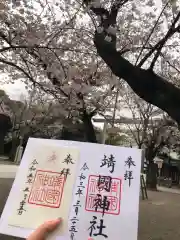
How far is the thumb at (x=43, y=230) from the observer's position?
1476 mm

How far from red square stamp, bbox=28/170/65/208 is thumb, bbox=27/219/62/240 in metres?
0.11

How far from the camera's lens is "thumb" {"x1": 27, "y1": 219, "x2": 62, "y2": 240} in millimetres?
1476

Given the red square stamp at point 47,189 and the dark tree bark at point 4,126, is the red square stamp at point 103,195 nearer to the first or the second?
the red square stamp at point 47,189

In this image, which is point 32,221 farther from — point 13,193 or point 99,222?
point 99,222

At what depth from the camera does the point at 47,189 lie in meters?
1.69

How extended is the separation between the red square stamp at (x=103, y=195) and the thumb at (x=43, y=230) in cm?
20

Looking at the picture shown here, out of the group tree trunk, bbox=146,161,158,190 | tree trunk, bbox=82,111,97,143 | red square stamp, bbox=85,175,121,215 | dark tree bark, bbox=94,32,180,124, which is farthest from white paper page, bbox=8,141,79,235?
tree trunk, bbox=146,161,158,190

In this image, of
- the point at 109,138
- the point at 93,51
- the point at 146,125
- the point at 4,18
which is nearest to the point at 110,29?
the point at 4,18

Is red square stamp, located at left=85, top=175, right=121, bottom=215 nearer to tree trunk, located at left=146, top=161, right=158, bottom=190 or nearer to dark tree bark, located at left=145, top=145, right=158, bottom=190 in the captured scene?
dark tree bark, located at left=145, top=145, right=158, bottom=190

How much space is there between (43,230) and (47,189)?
0.25 meters

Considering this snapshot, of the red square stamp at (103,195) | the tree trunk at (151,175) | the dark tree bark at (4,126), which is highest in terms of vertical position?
the dark tree bark at (4,126)

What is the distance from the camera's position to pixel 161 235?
6652 millimetres

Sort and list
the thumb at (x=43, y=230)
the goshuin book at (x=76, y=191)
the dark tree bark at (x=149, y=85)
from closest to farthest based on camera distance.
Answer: the thumb at (x=43, y=230) < the goshuin book at (x=76, y=191) < the dark tree bark at (x=149, y=85)

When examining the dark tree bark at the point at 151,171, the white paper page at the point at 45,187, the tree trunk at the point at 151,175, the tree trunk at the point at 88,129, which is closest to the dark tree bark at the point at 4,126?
the dark tree bark at the point at 151,171
